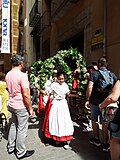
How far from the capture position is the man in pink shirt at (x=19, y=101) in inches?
190

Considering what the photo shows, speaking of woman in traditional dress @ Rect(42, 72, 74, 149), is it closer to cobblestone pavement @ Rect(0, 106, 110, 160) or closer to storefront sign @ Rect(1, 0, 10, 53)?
cobblestone pavement @ Rect(0, 106, 110, 160)

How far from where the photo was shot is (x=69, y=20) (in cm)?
1284

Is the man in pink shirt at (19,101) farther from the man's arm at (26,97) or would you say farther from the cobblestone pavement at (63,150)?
the cobblestone pavement at (63,150)

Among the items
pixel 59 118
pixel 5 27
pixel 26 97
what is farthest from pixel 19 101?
pixel 5 27

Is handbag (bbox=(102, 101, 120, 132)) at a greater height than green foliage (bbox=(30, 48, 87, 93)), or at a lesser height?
lesser

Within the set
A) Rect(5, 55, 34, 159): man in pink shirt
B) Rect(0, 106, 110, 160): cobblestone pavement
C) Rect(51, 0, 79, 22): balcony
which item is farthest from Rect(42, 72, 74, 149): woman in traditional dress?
Rect(51, 0, 79, 22): balcony

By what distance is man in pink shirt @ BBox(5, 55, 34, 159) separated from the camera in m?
4.83

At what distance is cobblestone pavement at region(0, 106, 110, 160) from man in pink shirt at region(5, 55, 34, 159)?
27cm

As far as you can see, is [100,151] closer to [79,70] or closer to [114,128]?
[114,128]

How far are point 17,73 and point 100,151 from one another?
212cm

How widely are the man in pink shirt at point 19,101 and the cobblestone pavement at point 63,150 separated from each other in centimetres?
27

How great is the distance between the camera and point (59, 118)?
550 centimetres

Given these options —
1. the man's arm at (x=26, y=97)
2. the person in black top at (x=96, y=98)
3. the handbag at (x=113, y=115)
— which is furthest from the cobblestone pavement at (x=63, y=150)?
the handbag at (x=113, y=115)

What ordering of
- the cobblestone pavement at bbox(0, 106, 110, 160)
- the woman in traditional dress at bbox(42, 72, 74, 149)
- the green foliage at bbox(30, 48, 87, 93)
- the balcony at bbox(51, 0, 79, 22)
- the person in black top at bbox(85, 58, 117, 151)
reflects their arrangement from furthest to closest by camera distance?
the balcony at bbox(51, 0, 79, 22) → the green foliage at bbox(30, 48, 87, 93) → the woman in traditional dress at bbox(42, 72, 74, 149) → the person in black top at bbox(85, 58, 117, 151) → the cobblestone pavement at bbox(0, 106, 110, 160)
